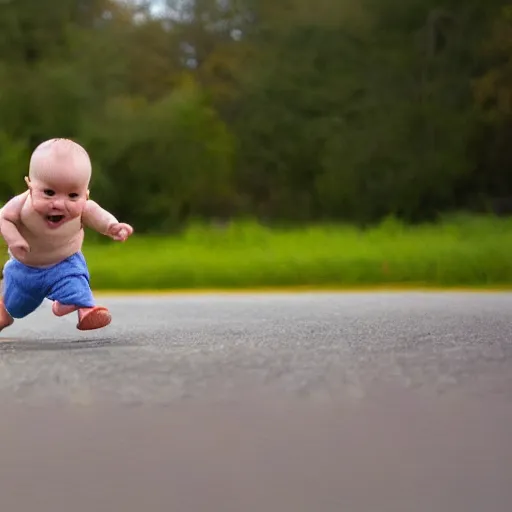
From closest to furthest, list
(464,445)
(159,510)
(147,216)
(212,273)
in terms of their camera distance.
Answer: (159,510)
(464,445)
(212,273)
(147,216)

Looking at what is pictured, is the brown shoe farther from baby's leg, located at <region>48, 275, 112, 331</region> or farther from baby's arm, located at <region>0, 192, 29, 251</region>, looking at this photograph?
baby's arm, located at <region>0, 192, 29, 251</region>

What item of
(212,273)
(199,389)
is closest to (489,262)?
(212,273)

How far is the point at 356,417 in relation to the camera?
3.17m

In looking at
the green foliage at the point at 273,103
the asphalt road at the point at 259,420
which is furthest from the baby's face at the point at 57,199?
the green foliage at the point at 273,103

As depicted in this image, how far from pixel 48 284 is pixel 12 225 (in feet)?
1.22

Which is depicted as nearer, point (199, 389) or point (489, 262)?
point (199, 389)

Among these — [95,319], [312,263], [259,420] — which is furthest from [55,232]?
[312,263]

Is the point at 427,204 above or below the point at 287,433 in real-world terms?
above

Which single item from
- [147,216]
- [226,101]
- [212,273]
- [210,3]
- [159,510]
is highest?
[210,3]

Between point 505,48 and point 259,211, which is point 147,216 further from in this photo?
point 505,48

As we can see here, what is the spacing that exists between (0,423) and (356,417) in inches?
39.1

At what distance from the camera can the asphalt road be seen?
7.68ft

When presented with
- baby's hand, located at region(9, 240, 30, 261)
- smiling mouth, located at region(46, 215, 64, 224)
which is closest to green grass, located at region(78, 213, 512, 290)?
smiling mouth, located at region(46, 215, 64, 224)

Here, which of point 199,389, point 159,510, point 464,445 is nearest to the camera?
point 159,510
